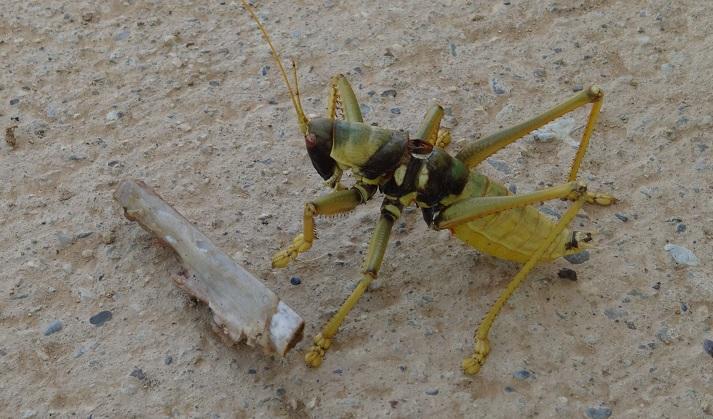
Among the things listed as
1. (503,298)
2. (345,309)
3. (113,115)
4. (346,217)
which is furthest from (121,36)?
(503,298)

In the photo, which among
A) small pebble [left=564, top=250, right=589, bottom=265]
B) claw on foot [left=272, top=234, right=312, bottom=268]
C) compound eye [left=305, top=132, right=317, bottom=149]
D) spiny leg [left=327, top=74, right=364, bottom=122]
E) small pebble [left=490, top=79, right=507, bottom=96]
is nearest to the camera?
compound eye [left=305, top=132, right=317, bottom=149]

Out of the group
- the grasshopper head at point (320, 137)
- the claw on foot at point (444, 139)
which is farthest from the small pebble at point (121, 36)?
the claw on foot at point (444, 139)

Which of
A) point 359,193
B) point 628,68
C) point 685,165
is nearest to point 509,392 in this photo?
point 359,193

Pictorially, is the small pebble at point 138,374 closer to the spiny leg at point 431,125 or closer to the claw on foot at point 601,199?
the spiny leg at point 431,125

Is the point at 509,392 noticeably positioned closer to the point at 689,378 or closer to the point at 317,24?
the point at 689,378

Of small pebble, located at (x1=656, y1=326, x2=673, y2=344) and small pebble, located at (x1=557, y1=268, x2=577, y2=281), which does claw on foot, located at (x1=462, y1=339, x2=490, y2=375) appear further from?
small pebble, located at (x1=656, y1=326, x2=673, y2=344)

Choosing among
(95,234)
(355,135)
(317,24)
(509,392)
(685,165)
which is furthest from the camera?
(317,24)

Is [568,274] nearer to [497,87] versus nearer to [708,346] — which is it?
[708,346]

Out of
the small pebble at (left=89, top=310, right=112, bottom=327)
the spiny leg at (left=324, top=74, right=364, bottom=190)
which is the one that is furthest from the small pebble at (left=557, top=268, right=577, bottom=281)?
the small pebble at (left=89, top=310, right=112, bottom=327)
